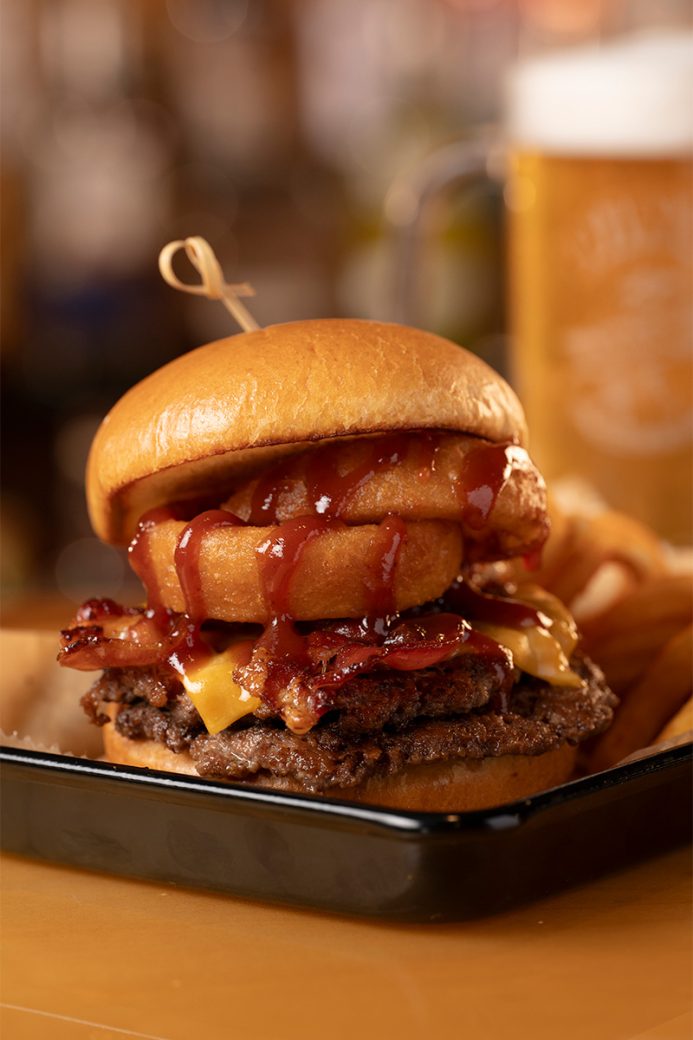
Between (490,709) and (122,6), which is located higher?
(122,6)

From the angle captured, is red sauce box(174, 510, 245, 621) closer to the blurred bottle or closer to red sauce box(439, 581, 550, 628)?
red sauce box(439, 581, 550, 628)

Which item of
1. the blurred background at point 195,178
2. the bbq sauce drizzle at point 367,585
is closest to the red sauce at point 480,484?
the bbq sauce drizzle at point 367,585

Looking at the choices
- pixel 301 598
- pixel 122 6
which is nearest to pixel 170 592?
pixel 301 598

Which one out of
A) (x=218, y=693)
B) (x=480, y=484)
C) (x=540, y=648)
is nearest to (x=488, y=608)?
(x=540, y=648)

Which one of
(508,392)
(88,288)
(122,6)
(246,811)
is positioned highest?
(122,6)

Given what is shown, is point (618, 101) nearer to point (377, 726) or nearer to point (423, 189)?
point (423, 189)

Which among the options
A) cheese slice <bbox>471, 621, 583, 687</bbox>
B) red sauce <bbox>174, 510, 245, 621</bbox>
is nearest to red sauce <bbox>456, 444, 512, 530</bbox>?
cheese slice <bbox>471, 621, 583, 687</bbox>

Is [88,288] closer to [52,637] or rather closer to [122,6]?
[122,6]
